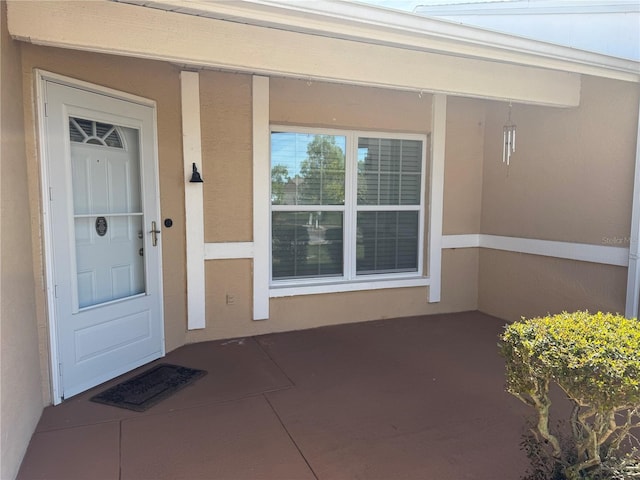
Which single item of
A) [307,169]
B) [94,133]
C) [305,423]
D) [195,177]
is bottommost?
[305,423]

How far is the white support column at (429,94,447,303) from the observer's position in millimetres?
5575

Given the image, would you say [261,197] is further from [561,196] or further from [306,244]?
[561,196]

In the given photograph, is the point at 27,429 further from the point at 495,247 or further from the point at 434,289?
the point at 495,247

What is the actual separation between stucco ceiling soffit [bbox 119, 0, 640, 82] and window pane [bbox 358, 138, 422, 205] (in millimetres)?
1993

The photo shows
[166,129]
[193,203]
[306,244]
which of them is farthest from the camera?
Answer: [306,244]

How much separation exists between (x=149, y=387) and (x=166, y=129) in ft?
7.70

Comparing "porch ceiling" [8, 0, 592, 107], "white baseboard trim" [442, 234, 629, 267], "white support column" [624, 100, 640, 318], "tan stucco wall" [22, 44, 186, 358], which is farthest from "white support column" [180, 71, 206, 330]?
"white support column" [624, 100, 640, 318]

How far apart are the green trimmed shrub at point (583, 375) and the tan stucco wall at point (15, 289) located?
2.56 meters

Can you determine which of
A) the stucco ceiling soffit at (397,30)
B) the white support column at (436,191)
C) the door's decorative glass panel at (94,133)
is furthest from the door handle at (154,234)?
the white support column at (436,191)

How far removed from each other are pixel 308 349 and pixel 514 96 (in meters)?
3.20

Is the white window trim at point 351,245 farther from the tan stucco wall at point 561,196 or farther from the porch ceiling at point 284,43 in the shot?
the porch ceiling at point 284,43

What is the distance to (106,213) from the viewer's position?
148 inches

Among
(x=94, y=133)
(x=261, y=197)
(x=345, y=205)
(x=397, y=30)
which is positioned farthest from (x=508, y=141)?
(x=94, y=133)

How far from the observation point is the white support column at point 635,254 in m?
4.11
